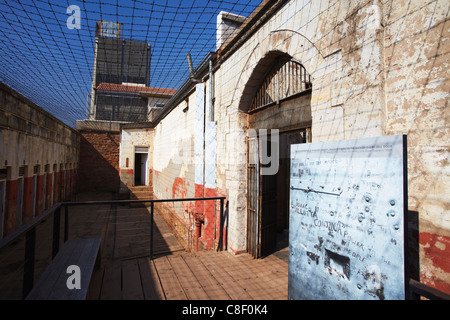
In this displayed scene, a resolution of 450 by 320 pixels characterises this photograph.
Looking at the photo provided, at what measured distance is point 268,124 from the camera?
3.71 meters

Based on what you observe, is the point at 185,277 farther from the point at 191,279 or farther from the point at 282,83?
the point at 282,83

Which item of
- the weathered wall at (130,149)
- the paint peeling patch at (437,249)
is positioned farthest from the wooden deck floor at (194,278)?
the weathered wall at (130,149)

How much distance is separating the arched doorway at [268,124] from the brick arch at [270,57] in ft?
0.06

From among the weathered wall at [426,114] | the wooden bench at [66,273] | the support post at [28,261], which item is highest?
the weathered wall at [426,114]

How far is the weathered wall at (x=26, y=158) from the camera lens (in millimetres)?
4920

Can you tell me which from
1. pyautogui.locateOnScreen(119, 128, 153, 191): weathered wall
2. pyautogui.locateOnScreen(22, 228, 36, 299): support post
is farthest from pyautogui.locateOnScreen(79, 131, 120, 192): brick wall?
pyautogui.locateOnScreen(22, 228, 36, 299): support post

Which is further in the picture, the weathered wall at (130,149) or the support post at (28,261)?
the weathered wall at (130,149)

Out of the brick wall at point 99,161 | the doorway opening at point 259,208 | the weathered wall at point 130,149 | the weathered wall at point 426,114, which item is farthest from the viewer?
the brick wall at point 99,161

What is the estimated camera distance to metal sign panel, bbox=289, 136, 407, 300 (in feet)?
4.69

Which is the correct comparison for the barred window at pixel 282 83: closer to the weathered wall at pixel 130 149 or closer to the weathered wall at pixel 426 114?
the weathered wall at pixel 426 114

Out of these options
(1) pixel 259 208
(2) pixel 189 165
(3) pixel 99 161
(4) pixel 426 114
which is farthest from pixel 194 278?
(3) pixel 99 161

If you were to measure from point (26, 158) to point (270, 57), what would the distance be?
6.39m

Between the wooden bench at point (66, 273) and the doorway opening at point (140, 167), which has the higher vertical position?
the doorway opening at point (140, 167)
